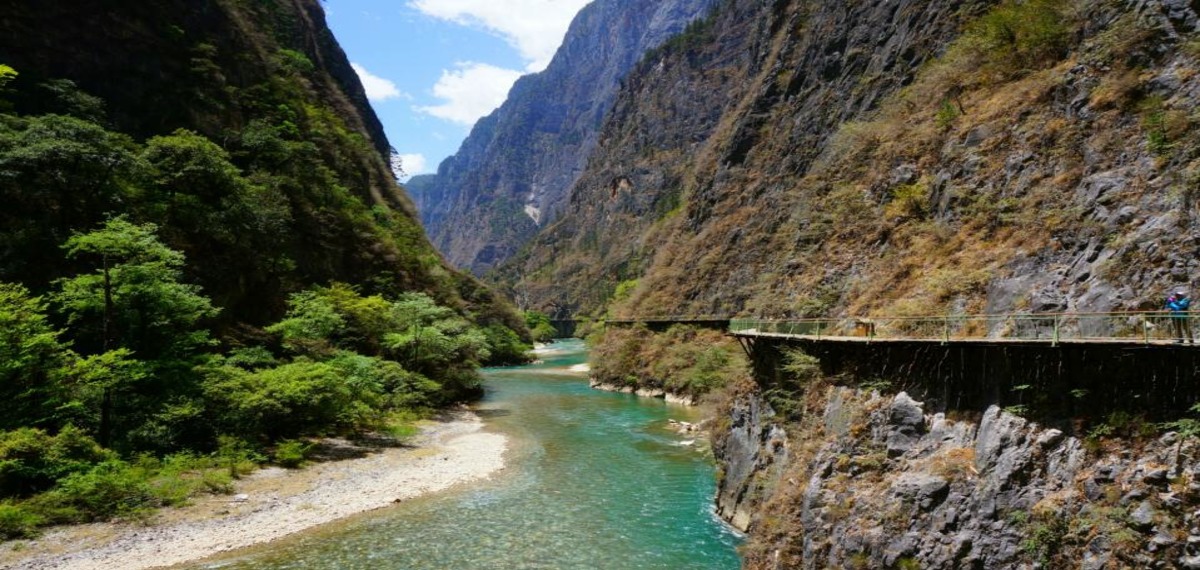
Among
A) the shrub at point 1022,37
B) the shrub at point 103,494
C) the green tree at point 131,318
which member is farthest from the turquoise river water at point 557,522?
the shrub at point 1022,37

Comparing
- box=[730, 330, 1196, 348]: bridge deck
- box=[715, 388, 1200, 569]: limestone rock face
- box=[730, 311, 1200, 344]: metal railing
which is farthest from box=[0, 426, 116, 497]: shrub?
box=[730, 311, 1200, 344]: metal railing

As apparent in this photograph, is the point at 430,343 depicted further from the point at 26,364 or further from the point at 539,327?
the point at 539,327

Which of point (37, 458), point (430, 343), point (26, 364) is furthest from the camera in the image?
point (430, 343)

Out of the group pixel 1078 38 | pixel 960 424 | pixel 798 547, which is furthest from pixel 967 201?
pixel 798 547

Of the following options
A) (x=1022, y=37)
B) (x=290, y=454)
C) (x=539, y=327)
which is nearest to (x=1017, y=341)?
(x=1022, y=37)

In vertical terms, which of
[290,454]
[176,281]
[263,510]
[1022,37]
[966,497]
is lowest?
[263,510]

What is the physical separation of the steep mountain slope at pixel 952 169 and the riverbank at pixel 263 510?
19429 mm

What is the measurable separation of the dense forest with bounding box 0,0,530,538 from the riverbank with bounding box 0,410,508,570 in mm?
1050

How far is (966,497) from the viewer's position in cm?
995

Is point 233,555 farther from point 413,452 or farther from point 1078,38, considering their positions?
point 1078,38

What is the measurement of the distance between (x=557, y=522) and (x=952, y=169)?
21.6 m

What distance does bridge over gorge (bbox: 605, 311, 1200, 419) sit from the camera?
28.2 ft

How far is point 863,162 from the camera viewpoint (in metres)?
36.3

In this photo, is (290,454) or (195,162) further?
(195,162)
